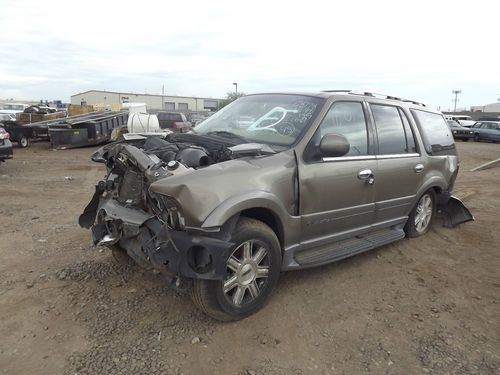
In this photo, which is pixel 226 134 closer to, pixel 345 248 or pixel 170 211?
pixel 170 211

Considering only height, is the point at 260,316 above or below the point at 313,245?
below

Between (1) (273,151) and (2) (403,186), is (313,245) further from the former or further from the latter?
(2) (403,186)

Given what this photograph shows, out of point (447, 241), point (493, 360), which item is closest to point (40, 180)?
point (447, 241)

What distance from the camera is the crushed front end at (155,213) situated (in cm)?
302

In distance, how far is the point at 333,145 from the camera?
3.68m

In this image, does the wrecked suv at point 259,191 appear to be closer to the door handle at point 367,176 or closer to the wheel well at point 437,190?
the door handle at point 367,176

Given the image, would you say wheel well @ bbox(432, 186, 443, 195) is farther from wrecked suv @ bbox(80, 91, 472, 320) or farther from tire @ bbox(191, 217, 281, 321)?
tire @ bbox(191, 217, 281, 321)

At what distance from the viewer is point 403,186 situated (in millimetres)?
4879

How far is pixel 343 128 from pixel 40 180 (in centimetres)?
808

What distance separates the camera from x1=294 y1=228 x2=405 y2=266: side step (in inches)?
151

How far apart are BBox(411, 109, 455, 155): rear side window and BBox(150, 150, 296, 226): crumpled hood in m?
2.53

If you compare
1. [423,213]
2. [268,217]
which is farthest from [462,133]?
[268,217]

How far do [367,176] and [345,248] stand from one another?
2.52 ft

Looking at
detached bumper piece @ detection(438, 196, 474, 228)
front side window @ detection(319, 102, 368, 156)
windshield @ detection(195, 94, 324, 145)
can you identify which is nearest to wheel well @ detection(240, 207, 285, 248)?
windshield @ detection(195, 94, 324, 145)
